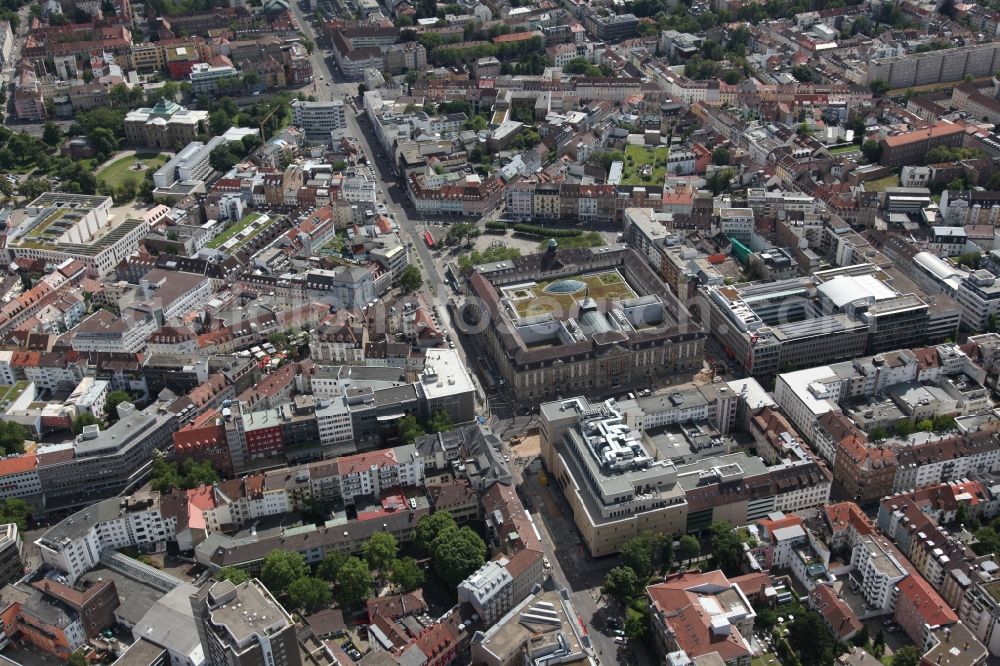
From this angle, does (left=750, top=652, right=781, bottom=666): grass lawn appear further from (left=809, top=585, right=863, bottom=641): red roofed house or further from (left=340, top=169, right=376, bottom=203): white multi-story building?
(left=340, top=169, right=376, bottom=203): white multi-story building

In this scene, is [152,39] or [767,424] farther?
[152,39]

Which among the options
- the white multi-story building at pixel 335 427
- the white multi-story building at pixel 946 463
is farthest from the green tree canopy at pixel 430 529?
the white multi-story building at pixel 946 463

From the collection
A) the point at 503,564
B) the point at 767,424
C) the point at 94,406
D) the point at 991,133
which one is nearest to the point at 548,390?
the point at 767,424

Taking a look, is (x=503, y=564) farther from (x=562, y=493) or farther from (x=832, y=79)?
(x=832, y=79)

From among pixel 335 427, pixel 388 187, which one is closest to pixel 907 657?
pixel 335 427

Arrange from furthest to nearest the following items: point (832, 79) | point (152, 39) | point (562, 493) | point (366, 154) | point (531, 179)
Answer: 1. point (152, 39)
2. point (832, 79)
3. point (366, 154)
4. point (531, 179)
5. point (562, 493)
